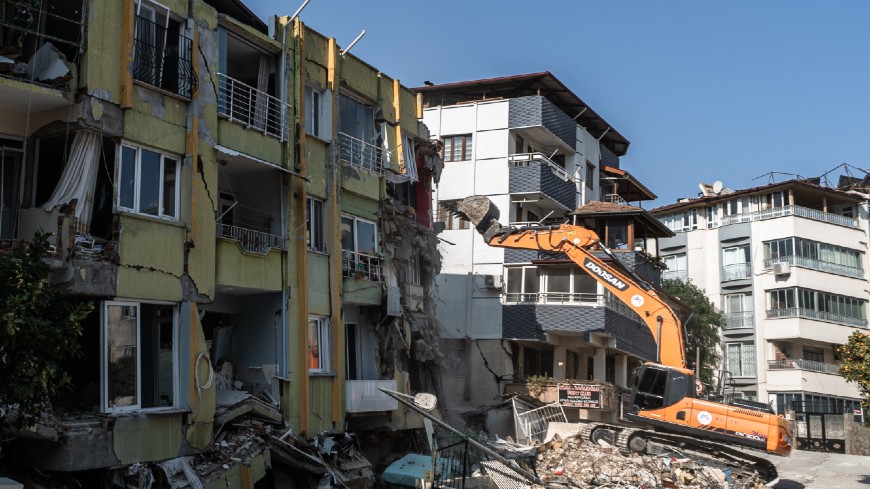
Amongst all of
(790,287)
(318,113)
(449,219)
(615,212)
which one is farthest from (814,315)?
(318,113)

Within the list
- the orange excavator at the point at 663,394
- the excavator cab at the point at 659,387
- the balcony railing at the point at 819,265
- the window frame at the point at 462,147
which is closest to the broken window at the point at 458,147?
the window frame at the point at 462,147

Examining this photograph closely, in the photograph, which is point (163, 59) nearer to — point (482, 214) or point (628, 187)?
point (482, 214)

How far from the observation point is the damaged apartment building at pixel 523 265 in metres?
38.5

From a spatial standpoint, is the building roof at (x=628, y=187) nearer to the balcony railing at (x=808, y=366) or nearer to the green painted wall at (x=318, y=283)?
the balcony railing at (x=808, y=366)

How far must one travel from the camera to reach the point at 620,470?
2641 centimetres

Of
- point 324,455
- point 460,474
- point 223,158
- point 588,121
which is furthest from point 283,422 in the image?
point 588,121

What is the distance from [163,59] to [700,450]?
65.6ft

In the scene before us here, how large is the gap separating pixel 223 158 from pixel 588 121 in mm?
31001

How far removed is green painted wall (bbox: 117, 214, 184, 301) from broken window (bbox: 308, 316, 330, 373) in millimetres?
4840

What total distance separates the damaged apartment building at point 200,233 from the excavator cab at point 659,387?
23.7ft

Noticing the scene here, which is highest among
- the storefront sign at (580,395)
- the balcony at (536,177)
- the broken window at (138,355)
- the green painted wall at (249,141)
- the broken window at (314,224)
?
the balcony at (536,177)

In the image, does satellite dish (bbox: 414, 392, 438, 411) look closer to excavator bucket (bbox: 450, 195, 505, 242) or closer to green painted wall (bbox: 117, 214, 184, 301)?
green painted wall (bbox: 117, 214, 184, 301)

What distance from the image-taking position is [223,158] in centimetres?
1986

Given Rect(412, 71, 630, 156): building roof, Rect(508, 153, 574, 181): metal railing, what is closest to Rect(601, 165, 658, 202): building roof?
Rect(412, 71, 630, 156): building roof
